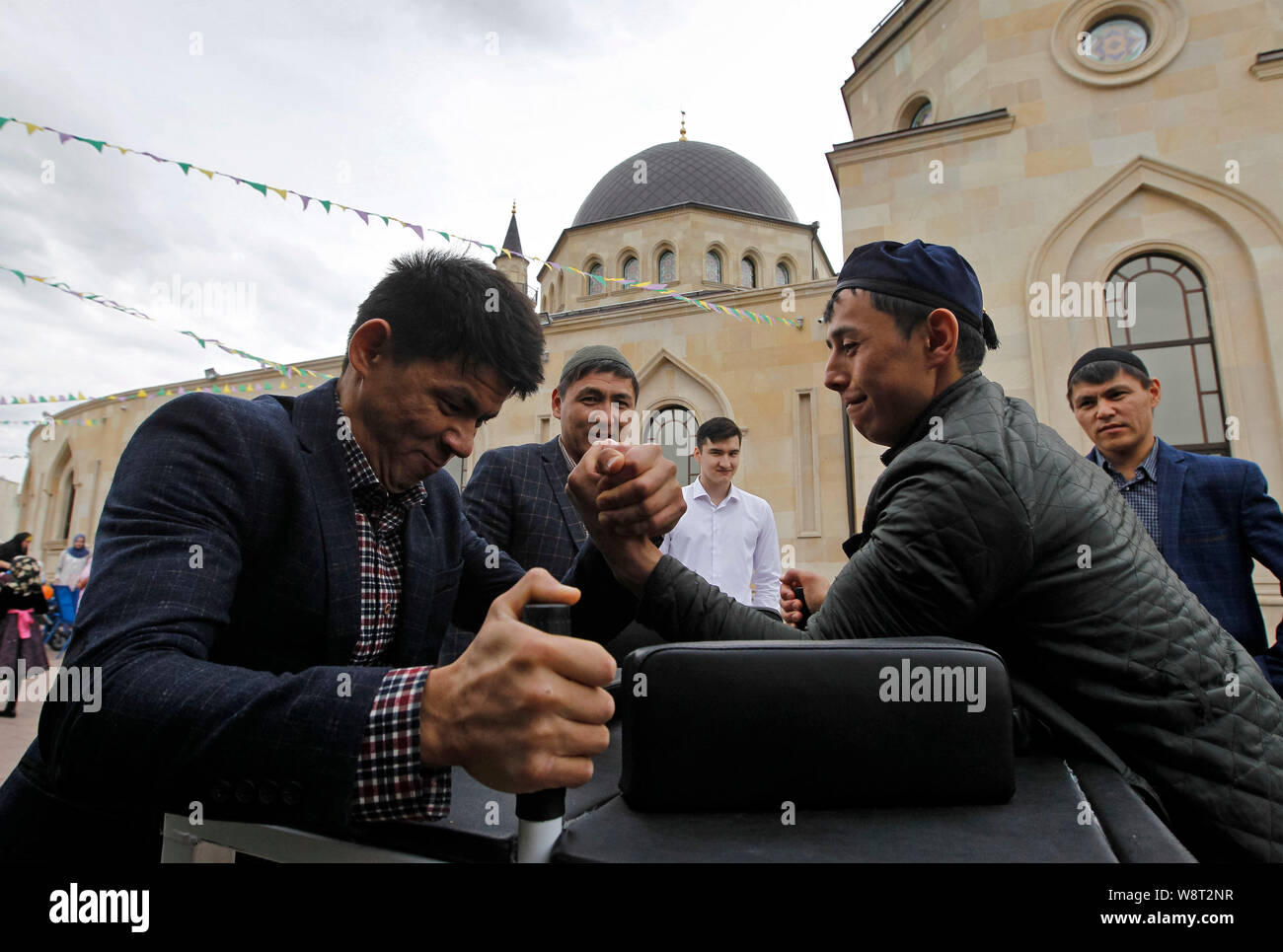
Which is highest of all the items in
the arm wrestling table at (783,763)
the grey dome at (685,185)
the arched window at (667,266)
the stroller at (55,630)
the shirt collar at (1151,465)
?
the grey dome at (685,185)

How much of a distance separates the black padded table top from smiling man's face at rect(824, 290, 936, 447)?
992mm

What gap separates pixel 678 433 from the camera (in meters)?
12.8

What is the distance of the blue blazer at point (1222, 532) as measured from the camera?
9.30ft

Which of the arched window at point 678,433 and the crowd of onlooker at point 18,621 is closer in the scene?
the crowd of onlooker at point 18,621

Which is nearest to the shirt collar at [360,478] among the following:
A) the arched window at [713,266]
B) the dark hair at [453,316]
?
the dark hair at [453,316]

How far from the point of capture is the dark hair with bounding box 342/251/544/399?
1.53 meters

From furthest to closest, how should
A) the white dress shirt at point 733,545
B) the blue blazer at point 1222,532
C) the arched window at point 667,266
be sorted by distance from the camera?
the arched window at point 667,266 → the white dress shirt at point 733,545 → the blue blazer at point 1222,532

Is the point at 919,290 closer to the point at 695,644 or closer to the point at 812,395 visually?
the point at 695,644

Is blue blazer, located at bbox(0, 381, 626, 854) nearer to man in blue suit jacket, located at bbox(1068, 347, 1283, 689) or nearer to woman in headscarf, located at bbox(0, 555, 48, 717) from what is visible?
man in blue suit jacket, located at bbox(1068, 347, 1283, 689)

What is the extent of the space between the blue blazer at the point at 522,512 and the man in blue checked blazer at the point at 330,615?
3.23ft

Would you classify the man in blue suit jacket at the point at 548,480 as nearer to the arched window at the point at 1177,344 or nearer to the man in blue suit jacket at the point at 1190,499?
the man in blue suit jacket at the point at 1190,499

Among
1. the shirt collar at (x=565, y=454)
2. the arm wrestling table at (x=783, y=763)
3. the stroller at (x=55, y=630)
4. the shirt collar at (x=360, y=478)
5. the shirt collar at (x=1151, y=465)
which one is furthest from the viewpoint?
the stroller at (x=55, y=630)

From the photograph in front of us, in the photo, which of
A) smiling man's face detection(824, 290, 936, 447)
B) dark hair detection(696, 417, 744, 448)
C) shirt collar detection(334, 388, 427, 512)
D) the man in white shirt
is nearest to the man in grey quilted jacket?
smiling man's face detection(824, 290, 936, 447)
